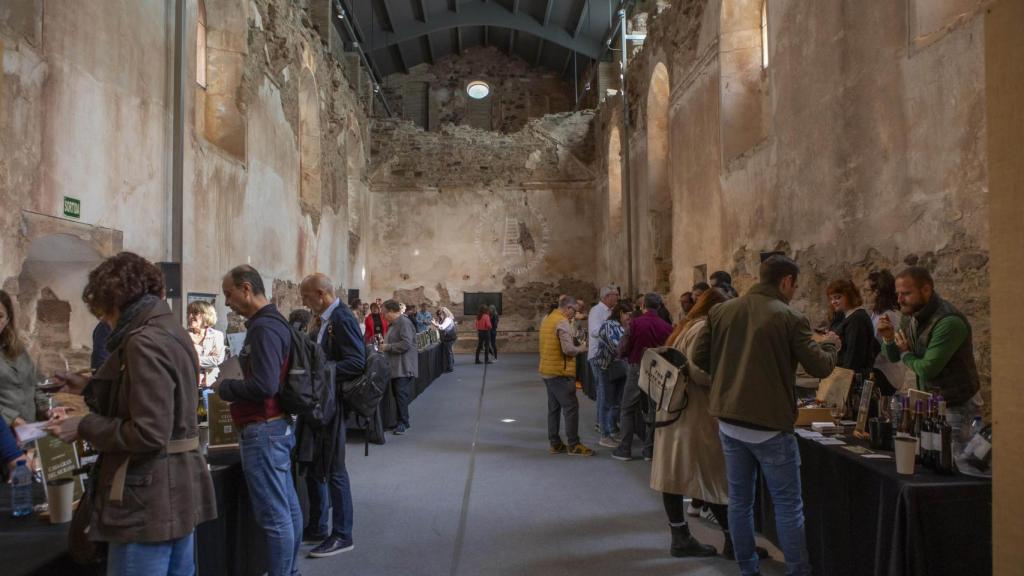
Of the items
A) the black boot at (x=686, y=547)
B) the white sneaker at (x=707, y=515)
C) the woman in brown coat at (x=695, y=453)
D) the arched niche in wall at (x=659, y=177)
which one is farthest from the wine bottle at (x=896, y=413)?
the arched niche in wall at (x=659, y=177)

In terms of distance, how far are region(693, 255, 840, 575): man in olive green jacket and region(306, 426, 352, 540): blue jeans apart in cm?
218

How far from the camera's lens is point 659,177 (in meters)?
13.5

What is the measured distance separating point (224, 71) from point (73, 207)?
4472 millimetres

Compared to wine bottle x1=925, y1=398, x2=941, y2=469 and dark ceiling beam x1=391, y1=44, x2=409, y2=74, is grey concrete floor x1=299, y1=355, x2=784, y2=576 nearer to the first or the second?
wine bottle x1=925, y1=398, x2=941, y2=469

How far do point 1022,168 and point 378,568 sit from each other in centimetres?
350

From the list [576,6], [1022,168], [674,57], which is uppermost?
[576,6]

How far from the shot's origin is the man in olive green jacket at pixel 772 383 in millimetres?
3012

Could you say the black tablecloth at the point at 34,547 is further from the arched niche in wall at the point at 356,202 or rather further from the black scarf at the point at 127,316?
the arched niche in wall at the point at 356,202

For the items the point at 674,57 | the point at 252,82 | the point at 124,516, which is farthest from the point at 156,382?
the point at 674,57

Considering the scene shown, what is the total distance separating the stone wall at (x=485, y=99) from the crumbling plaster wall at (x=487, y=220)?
592 centimetres

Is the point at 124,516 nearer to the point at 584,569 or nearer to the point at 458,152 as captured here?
the point at 584,569

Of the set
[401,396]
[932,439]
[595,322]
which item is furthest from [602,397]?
[932,439]

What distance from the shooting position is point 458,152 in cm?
2019

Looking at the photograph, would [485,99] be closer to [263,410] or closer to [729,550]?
[729,550]
